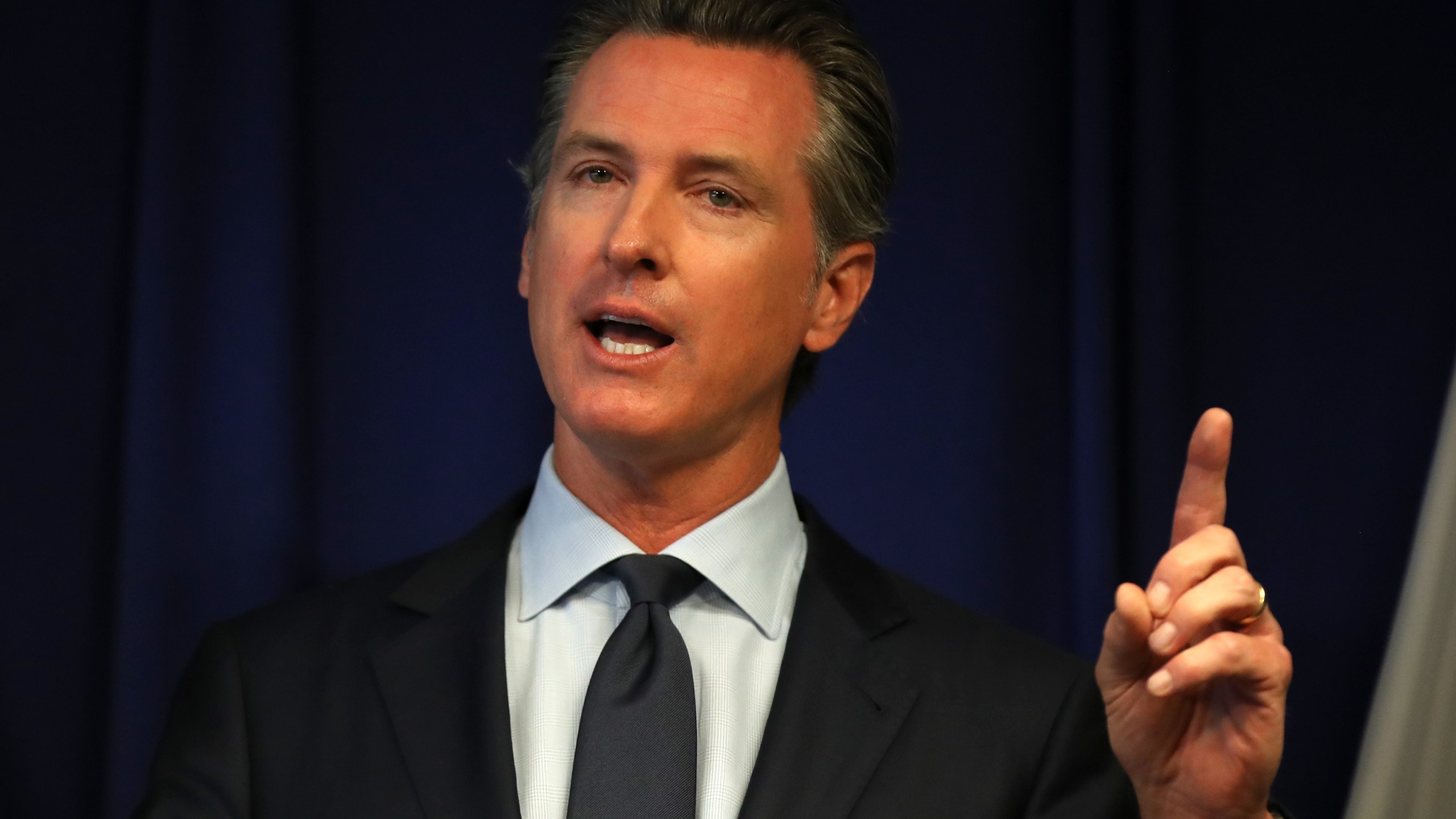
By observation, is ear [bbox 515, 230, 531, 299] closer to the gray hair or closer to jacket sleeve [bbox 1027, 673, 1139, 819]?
the gray hair

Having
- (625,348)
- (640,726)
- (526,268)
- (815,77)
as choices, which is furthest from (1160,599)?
(526,268)

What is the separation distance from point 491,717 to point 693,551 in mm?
328

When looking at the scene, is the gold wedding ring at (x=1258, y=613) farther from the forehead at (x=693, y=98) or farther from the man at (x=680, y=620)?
the forehead at (x=693, y=98)

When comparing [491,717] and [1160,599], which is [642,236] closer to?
[491,717]

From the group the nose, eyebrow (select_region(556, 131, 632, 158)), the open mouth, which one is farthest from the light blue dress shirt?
eyebrow (select_region(556, 131, 632, 158))

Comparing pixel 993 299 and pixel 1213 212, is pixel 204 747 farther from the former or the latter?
pixel 1213 212

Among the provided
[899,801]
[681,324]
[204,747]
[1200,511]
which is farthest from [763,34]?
[204,747]

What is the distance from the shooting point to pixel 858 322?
2393mm

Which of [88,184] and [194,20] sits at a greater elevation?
[194,20]

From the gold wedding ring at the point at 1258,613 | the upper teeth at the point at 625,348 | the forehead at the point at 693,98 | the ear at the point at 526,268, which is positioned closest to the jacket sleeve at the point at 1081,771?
the gold wedding ring at the point at 1258,613

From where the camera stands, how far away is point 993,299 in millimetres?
2379

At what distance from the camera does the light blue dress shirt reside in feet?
5.41

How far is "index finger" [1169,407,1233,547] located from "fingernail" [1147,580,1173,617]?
0.08 m

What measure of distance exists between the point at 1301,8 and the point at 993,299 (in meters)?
0.69
